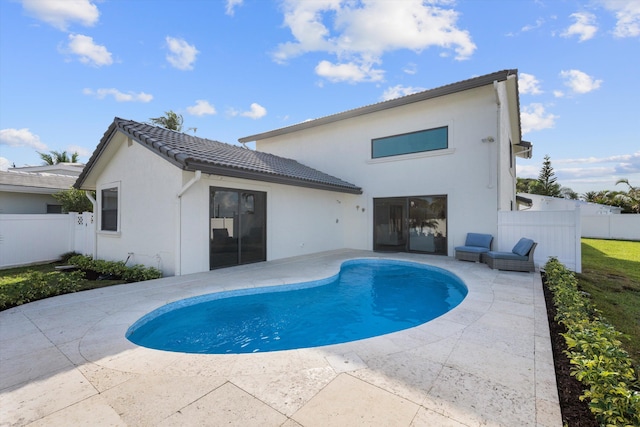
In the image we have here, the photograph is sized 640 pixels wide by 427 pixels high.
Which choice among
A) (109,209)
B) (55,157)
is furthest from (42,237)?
(55,157)

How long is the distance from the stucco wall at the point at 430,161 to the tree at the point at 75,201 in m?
12.5

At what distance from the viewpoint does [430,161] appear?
45.1ft

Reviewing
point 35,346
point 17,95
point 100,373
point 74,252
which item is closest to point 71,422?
point 100,373

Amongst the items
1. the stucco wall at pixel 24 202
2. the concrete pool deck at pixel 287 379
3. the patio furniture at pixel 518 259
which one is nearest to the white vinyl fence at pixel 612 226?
the patio furniture at pixel 518 259

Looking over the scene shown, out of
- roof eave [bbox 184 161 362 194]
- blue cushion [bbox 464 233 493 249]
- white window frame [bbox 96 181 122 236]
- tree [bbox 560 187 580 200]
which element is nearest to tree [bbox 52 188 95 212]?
white window frame [bbox 96 181 122 236]

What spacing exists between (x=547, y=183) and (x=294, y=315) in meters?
54.1

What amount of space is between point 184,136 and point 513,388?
13413 mm

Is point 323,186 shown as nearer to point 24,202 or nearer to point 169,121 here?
point 24,202

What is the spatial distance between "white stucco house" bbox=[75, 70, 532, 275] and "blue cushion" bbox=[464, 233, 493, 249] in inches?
14.0

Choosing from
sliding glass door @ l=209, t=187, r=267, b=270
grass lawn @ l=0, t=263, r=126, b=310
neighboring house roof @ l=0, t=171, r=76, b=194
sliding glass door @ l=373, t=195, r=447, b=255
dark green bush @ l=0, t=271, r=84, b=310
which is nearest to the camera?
dark green bush @ l=0, t=271, r=84, b=310

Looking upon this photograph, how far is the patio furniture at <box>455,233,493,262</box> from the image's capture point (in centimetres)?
1146

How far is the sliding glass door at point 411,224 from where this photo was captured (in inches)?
536

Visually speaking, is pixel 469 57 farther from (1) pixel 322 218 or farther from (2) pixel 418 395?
(2) pixel 418 395

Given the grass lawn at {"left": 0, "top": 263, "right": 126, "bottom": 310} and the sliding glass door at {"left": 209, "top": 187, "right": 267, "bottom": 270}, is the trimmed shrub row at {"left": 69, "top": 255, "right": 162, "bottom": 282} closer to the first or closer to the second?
the grass lawn at {"left": 0, "top": 263, "right": 126, "bottom": 310}
